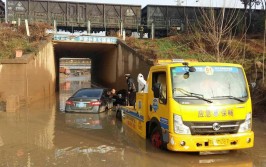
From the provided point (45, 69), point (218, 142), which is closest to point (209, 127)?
point (218, 142)

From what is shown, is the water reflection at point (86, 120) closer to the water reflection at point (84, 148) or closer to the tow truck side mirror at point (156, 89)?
the water reflection at point (84, 148)

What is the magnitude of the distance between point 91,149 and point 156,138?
63.2 inches

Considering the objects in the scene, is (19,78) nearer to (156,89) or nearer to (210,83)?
(156,89)

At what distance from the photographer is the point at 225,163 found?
7.55 m

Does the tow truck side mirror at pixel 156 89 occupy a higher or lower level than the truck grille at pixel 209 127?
higher

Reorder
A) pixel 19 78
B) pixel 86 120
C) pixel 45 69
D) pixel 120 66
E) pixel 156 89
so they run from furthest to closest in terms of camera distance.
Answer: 1. pixel 120 66
2. pixel 45 69
3. pixel 19 78
4. pixel 86 120
5. pixel 156 89

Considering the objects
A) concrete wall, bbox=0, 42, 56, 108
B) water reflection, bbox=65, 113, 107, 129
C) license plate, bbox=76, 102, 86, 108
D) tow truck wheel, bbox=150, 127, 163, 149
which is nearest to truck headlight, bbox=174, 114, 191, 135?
tow truck wheel, bbox=150, 127, 163, 149

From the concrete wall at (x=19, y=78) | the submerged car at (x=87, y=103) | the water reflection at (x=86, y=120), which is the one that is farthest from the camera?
the concrete wall at (x=19, y=78)

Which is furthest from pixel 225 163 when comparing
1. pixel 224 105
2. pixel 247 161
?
pixel 224 105

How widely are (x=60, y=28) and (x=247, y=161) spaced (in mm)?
37469

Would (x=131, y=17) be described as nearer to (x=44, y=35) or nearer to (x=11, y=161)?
(x=44, y=35)

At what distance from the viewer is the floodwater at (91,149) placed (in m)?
7.52

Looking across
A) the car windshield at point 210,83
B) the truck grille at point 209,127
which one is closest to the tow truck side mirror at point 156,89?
the car windshield at point 210,83

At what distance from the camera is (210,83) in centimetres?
804
